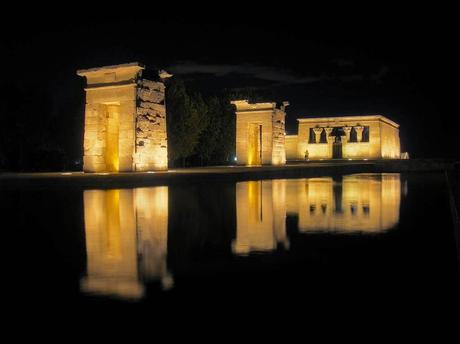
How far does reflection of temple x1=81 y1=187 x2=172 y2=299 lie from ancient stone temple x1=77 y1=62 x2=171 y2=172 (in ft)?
27.8

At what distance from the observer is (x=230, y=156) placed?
43.3m

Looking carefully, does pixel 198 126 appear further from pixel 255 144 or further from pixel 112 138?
pixel 112 138

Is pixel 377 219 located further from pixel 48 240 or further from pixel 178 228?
pixel 48 240

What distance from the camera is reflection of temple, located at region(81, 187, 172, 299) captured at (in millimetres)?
4379

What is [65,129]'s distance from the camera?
3769cm

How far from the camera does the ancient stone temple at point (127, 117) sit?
1927 centimetres

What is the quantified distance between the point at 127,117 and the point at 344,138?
2747 cm

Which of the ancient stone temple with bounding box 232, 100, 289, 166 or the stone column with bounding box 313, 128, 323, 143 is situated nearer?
the ancient stone temple with bounding box 232, 100, 289, 166

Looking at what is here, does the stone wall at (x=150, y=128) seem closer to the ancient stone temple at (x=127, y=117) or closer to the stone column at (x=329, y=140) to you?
the ancient stone temple at (x=127, y=117)

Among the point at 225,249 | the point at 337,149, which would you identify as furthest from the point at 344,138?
the point at 225,249

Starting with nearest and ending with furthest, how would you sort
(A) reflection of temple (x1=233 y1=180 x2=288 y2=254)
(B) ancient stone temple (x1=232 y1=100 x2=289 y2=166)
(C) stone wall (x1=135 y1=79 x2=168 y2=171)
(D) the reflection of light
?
1. (A) reflection of temple (x1=233 y1=180 x2=288 y2=254)
2. (D) the reflection of light
3. (C) stone wall (x1=135 y1=79 x2=168 y2=171)
4. (B) ancient stone temple (x1=232 y1=100 x2=289 y2=166)

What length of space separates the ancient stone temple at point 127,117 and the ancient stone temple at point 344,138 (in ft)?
82.3

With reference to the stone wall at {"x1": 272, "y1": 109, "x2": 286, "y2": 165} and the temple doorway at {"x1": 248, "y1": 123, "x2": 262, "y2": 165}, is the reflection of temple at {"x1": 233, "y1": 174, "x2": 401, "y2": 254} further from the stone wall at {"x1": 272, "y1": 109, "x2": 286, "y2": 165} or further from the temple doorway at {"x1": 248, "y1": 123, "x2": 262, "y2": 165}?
the temple doorway at {"x1": 248, "y1": 123, "x2": 262, "y2": 165}

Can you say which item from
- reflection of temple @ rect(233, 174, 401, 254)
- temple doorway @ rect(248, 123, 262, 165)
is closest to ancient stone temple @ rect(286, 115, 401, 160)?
temple doorway @ rect(248, 123, 262, 165)
